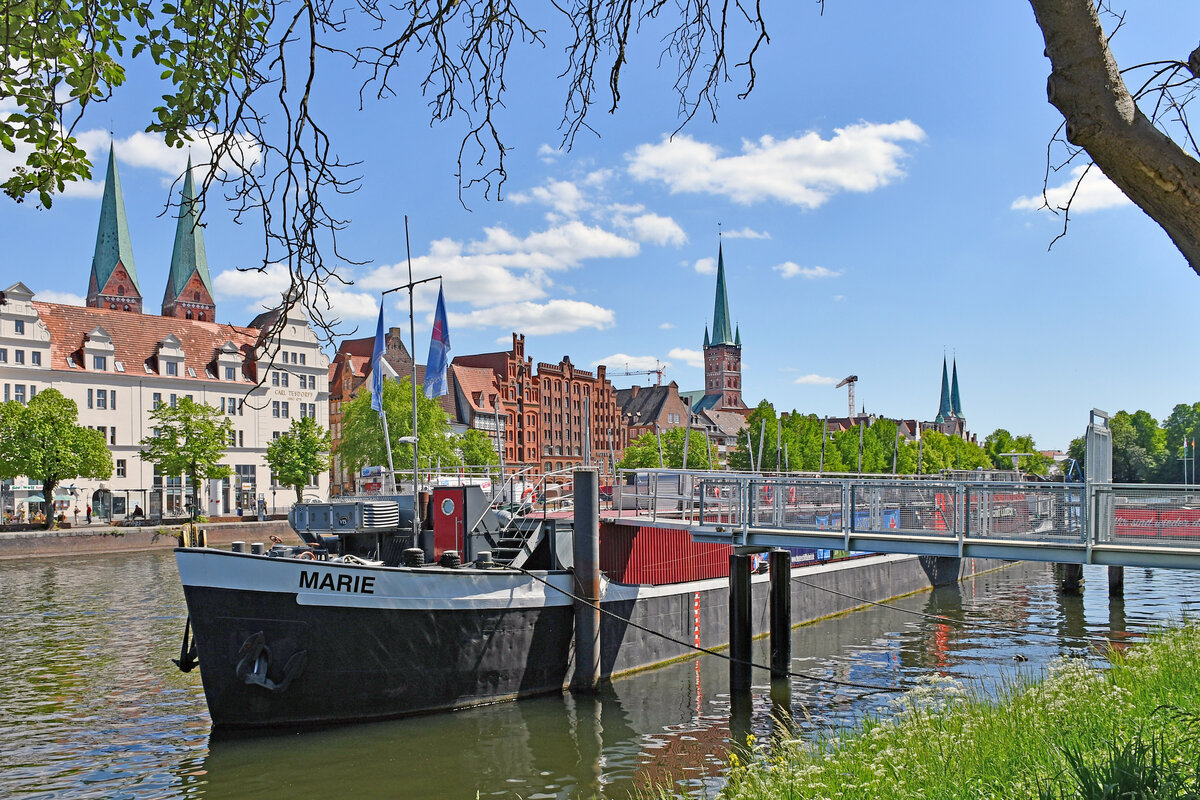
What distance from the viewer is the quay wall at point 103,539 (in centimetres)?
4509

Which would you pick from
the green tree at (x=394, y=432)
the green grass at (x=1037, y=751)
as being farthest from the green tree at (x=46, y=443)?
the green grass at (x=1037, y=751)

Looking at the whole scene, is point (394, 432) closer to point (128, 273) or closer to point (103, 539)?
point (103, 539)

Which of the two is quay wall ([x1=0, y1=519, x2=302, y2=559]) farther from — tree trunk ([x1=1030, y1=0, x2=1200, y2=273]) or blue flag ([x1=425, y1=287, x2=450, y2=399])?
tree trunk ([x1=1030, y1=0, x2=1200, y2=273])

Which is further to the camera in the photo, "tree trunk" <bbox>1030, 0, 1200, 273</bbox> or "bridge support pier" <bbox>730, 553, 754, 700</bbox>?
"bridge support pier" <bbox>730, 553, 754, 700</bbox>

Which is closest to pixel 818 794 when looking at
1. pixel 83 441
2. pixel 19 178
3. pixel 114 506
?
pixel 19 178

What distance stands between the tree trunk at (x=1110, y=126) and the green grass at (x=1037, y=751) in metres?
2.94

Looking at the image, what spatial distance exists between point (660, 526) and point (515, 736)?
6.40m

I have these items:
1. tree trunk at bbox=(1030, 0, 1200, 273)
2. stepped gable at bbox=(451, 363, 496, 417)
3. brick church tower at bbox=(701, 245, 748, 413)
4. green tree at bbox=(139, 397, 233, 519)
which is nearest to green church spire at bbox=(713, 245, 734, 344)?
brick church tower at bbox=(701, 245, 748, 413)

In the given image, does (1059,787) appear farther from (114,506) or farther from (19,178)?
(114,506)

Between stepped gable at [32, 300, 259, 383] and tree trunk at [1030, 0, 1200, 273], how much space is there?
60.5 metres

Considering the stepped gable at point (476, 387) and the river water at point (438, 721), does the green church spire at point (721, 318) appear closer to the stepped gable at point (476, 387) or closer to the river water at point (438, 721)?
the stepped gable at point (476, 387)

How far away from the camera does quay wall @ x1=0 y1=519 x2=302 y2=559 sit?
45.1m

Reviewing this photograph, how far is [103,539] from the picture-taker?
159ft

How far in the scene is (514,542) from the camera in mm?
20047
